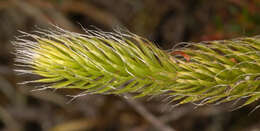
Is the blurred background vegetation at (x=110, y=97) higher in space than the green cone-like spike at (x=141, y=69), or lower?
higher

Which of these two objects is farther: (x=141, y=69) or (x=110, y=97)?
(x=110, y=97)

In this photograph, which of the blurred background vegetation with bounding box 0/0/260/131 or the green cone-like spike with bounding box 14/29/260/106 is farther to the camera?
the blurred background vegetation with bounding box 0/0/260/131

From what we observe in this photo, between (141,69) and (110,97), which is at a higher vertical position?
(110,97)

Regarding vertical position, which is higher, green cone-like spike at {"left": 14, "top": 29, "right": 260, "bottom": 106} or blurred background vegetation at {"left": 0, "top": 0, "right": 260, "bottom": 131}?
blurred background vegetation at {"left": 0, "top": 0, "right": 260, "bottom": 131}

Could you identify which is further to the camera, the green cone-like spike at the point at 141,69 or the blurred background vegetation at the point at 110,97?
the blurred background vegetation at the point at 110,97
